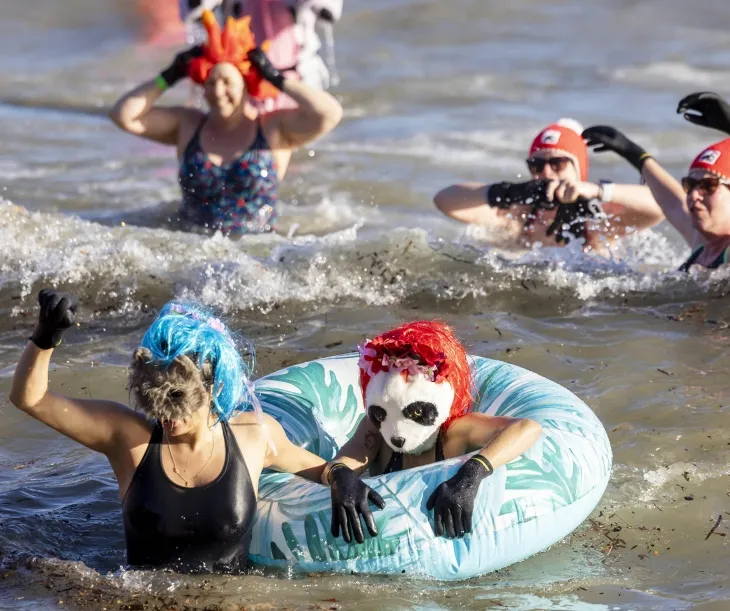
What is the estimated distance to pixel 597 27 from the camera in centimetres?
1734

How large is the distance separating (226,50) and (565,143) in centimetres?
231

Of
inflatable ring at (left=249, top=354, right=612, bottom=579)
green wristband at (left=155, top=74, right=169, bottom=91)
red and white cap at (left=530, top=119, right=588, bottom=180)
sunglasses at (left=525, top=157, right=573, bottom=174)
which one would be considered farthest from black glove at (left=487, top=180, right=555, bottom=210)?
inflatable ring at (left=249, top=354, right=612, bottom=579)

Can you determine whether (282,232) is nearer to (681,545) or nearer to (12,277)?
(12,277)

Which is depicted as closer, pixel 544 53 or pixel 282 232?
pixel 282 232

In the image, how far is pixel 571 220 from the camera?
7.82 metres

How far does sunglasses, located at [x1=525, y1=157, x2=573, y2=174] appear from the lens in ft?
25.1

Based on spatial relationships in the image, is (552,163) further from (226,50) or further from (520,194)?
(226,50)

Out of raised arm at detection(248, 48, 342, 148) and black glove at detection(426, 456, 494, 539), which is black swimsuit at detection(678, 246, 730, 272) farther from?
black glove at detection(426, 456, 494, 539)

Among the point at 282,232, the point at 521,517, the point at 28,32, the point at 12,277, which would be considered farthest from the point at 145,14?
the point at 521,517

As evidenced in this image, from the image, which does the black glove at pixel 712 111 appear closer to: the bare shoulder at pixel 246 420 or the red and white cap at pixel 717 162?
the red and white cap at pixel 717 162

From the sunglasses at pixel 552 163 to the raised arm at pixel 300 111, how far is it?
137cm

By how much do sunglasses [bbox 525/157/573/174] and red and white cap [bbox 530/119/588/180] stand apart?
4 cm

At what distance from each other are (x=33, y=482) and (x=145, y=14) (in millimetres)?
14532

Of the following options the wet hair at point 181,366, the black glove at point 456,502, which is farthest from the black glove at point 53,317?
the black glove at point 456,502
